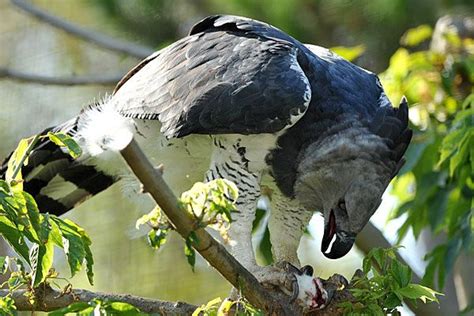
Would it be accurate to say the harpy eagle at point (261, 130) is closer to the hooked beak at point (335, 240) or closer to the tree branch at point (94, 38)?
the hooked beak at point (335, 240)

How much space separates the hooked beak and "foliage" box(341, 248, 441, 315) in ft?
1.62

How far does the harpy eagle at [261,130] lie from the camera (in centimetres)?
493

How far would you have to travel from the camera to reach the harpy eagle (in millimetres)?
4934

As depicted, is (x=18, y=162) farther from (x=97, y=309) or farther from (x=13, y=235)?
(x=97, y=309)

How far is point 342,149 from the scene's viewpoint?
5113 millimetres

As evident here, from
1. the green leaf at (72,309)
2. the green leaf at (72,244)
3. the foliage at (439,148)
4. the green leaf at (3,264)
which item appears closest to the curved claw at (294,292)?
the foliage at (439,148)

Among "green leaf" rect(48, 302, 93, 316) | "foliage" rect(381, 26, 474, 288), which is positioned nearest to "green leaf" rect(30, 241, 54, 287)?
"green leaf" rect(48, 302, 93, 316)

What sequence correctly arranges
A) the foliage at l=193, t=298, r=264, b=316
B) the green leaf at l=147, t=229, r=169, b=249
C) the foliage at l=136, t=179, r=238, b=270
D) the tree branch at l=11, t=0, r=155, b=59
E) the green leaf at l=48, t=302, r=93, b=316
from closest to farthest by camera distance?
the green leaf at l=48, t=302, r=93, b=316, the foliage at l=136, t=179, r=238, b=270, the green leaf at l=147, t=229, r=169, b=249, the foliage at l=193, t=298, r=264, b=316, the tree branch at l=11, t=0, r=155, b=59

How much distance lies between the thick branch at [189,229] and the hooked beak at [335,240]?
779mm

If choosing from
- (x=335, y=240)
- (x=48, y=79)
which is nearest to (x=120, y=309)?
(x=335, y=240)

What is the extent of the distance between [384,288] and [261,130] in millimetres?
1075

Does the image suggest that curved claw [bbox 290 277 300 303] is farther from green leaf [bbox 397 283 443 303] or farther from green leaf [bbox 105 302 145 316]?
green leaf [bbox 105 302 145 316]

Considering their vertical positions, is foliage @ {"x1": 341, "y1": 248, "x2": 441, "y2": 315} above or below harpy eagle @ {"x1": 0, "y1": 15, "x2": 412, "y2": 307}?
below

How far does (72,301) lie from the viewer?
13.5ft
